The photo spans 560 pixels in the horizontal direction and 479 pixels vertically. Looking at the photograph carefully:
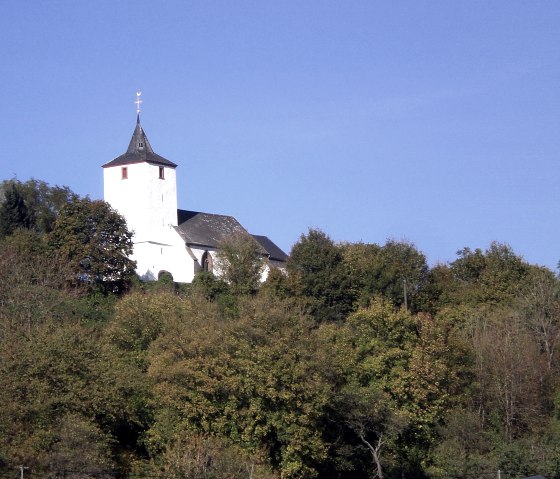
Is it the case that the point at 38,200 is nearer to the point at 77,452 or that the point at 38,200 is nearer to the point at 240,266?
the point at 240,266

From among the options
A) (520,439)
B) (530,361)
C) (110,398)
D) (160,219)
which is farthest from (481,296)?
(110,398)

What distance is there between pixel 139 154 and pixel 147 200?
3708 mm

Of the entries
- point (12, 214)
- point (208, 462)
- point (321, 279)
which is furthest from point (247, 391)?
point (12, 214)

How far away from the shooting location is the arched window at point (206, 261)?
76.5 m

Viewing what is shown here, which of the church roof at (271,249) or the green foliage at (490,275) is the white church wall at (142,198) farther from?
the green foliage at (490,275)

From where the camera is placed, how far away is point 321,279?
6291 cm

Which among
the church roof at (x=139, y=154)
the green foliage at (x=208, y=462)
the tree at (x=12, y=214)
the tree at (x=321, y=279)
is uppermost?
the church roof at (x=139, y=154)

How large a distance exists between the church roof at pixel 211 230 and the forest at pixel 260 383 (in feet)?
52.8

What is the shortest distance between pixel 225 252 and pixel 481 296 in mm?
15239

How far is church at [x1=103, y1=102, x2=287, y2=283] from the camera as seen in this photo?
75.6 metres

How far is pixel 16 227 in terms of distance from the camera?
70312 millimetres

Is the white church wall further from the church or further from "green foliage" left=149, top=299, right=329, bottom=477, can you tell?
"green foliage" left=149, top=299, right=329, bottom=477

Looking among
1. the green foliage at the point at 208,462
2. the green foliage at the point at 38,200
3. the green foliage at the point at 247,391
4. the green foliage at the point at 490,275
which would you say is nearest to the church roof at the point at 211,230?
the green foliage at the point at 38,200

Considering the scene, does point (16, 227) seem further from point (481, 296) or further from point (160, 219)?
point (481, 296)
